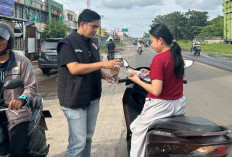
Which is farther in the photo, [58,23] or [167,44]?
[58,23]

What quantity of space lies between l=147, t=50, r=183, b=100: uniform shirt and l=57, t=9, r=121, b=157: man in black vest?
39 centimetres

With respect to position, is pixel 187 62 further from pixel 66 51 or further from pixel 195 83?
pixel 195 83

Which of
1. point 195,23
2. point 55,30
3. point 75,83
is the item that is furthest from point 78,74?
point 195,23

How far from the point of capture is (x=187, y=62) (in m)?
2.95

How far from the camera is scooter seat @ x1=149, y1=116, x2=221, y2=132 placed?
2.07 metres

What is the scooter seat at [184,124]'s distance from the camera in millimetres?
2074

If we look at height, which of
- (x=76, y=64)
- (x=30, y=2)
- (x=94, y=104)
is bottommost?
(x=94, y=104)

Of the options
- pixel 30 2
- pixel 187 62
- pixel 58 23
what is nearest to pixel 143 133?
pixel 187 62

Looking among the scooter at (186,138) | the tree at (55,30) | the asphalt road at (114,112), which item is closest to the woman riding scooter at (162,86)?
the scooter at (186,138)

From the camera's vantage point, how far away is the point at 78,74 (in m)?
2.51

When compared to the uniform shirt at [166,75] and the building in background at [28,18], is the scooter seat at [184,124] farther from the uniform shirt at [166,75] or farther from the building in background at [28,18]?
the building in background at [28,18]

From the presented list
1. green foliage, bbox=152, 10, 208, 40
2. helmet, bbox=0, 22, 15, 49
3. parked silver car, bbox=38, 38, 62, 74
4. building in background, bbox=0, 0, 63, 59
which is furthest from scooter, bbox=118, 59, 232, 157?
green foliage, bbox=152, 10, 208, 40

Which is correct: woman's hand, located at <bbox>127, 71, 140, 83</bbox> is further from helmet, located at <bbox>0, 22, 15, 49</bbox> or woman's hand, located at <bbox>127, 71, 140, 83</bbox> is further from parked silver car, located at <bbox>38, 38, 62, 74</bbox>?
parked silver car, located at <bbox>38, 38, 62, 74</bbox>

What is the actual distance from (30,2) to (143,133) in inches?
1496
